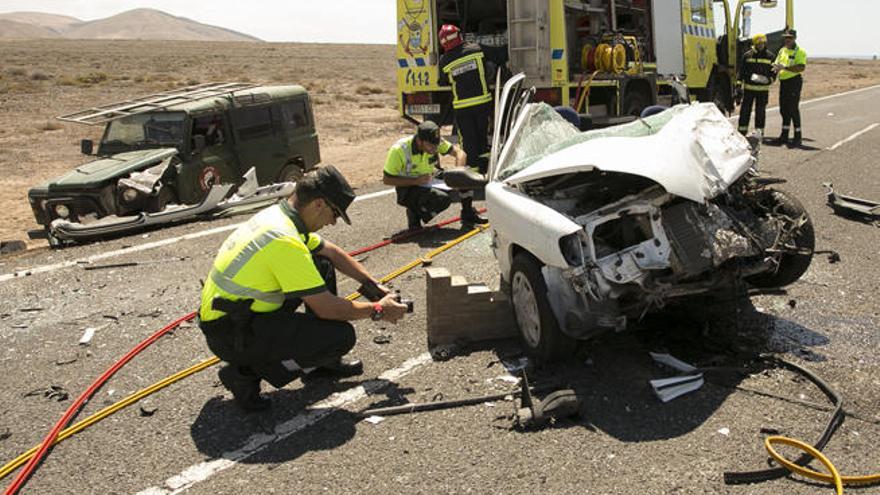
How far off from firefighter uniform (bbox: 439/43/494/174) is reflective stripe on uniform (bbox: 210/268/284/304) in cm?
611

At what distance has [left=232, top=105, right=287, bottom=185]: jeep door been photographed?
10.4 metres

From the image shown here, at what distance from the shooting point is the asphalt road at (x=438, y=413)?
3.31 m

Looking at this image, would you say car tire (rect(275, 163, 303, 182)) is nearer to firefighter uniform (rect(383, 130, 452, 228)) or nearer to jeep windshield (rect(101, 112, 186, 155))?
jeep windshield (rect(101, 112, 186, 155))

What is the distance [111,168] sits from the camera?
30.0ft

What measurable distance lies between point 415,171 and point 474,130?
244cm

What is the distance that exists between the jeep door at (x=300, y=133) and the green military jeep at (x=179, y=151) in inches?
0.6

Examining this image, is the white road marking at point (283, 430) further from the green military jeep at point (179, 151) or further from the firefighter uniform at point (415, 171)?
the green military jeep at point (179, 151)

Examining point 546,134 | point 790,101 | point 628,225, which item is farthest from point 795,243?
point 790,101

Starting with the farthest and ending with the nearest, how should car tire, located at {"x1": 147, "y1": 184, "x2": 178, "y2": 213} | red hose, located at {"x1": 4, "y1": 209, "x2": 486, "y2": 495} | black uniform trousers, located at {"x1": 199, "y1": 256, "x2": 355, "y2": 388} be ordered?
car tire, located at {"x1": 147, "y1": 184, "x2": 178, "y2": 213} → black uniform trousers, located at {"x1": 199, "y1": 256, "x2": 355, "y2": 388} → red hose, located at {"x1": 4, "y1": 209, "x2": 486, "y2": 495}

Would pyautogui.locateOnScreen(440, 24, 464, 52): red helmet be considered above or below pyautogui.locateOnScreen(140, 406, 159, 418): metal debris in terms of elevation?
above

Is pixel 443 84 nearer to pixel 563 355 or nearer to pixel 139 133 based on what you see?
pixel 139 133

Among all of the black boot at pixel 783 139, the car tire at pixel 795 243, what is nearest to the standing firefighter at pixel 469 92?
the car tire at pixel 795 243

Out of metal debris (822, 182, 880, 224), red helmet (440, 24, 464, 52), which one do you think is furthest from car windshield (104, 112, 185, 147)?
metal debris (822, 182, 880, 224)

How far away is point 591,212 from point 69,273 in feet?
17.4
